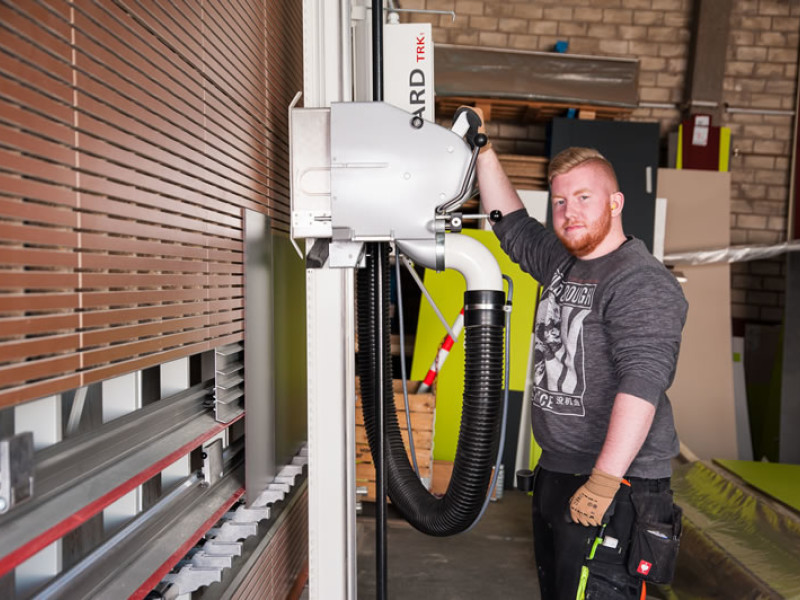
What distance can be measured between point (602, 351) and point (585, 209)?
407 mm

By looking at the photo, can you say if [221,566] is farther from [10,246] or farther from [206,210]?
[10,246]

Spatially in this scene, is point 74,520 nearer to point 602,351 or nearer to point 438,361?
point 602,351

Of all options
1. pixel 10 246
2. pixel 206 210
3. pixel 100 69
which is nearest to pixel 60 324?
pixel 10 246

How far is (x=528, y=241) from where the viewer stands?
6.73ft

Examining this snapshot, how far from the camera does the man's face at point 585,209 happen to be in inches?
68.2

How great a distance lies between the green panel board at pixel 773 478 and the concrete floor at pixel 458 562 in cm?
115

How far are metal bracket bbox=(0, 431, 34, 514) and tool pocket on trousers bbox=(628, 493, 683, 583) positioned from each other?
1.41 meters

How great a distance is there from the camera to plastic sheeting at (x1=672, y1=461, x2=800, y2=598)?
7.22 feet

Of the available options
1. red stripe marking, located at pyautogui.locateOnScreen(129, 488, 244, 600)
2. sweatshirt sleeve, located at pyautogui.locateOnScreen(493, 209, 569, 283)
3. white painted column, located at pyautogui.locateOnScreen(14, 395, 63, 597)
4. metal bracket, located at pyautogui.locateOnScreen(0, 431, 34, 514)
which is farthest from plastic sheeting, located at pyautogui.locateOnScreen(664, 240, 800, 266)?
metal bracket, located at pyautogui.locateOnScreen(0, 431, 34, 514)

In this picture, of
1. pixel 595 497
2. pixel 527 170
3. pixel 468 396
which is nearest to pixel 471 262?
pixel 468 396

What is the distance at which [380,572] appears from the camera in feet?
4.94

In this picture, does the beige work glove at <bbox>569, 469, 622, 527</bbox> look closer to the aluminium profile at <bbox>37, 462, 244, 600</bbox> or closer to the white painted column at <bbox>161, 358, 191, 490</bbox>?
the aluminium profile at <bbox>37, 462, 244, 600</bbox>

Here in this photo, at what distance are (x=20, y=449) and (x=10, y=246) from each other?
10.6 inches

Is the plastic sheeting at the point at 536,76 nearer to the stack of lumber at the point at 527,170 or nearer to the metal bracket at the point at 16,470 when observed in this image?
the stack of lumber at the point at 527,170
